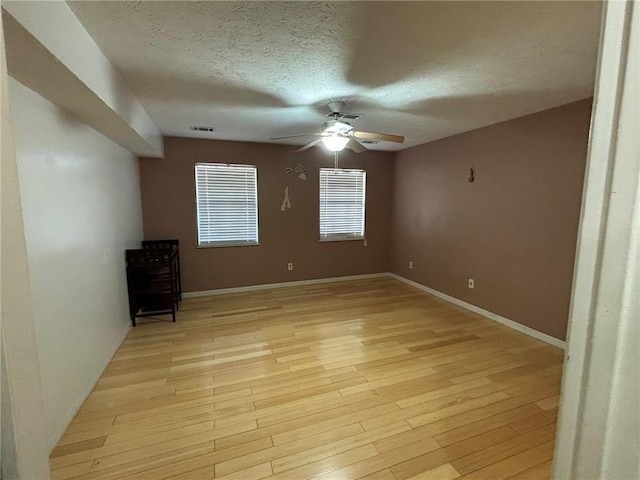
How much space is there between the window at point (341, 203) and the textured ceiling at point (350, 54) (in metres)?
2.07

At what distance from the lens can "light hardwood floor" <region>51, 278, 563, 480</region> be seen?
1651 millimetres

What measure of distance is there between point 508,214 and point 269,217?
3240 millimetres

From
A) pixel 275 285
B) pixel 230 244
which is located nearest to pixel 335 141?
pixel 230 244

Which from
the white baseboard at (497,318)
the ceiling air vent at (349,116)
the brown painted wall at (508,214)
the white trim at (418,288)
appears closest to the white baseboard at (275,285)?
the white trim at (418,288)

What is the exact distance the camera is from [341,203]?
521cm

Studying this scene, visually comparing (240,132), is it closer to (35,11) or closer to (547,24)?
(35,11)

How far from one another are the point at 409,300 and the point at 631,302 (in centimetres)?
408

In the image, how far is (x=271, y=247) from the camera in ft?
15.7

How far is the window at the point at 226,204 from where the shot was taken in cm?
438

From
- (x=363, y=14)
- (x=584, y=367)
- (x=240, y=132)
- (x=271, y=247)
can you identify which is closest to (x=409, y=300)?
(x=271, y=247)

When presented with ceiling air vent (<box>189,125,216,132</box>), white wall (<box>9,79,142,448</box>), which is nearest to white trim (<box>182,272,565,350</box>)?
white wall (<box>9,79,142,448</box>)

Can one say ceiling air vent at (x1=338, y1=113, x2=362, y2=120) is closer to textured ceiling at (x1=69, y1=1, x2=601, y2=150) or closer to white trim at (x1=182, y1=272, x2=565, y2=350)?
textured ceiling at (x1=69, y1=1, x2=601, y2=150)

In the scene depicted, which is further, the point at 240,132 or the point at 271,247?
the point at 271,247

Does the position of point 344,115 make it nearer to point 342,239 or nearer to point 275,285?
point 342,239
